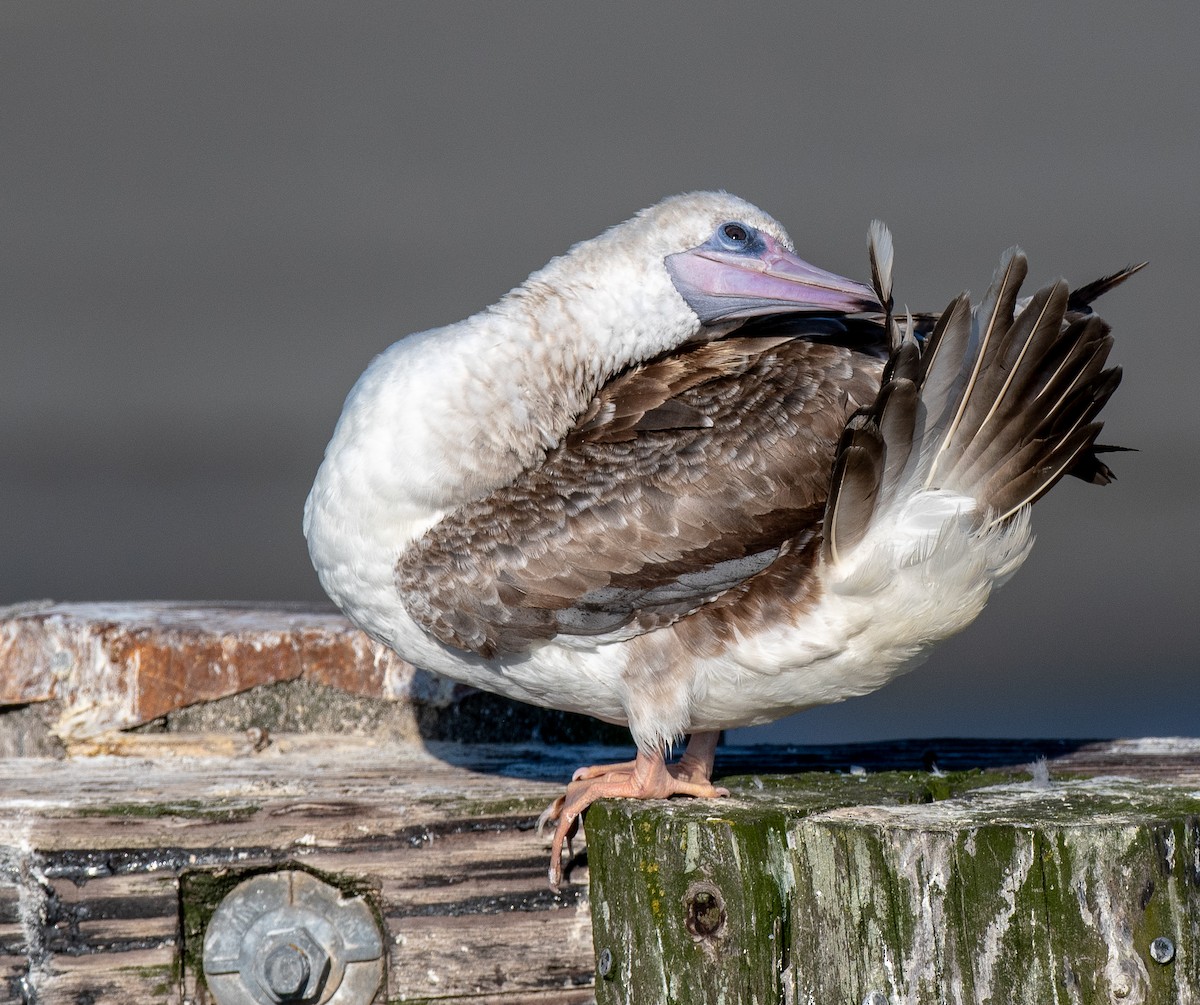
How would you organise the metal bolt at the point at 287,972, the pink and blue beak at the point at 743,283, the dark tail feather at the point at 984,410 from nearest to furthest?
the metal bolt at the point at 287,972 → the dark tail feather at the point at 984,410 → the pink and blue beak at the point at 743,283

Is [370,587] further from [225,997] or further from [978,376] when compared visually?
[978,376]

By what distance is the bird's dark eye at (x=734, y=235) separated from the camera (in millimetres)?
4324

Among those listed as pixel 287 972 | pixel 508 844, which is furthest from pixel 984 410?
pixel 287 972

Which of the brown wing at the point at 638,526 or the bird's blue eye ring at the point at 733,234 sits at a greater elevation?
the bird's blue eye ring at the point at 733,234

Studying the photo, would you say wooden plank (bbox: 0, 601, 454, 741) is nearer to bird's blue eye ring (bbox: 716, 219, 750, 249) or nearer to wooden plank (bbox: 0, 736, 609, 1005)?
wooden plank (bbox: 0, 736, 609, 1005)

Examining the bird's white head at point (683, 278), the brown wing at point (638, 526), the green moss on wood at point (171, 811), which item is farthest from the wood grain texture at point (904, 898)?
the bird's white head at point (683, 278)

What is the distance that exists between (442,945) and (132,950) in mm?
765

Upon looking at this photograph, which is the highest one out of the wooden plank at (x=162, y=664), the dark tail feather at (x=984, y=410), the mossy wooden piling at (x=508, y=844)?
the dark tail feather at (x=984, y=410)

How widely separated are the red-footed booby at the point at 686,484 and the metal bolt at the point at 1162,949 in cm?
120

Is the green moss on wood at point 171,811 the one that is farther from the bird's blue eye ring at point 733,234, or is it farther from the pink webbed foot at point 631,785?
the bird's blue eye ring at point 733,234

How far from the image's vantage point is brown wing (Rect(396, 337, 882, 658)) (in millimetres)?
3938

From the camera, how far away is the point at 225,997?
12.0 feet

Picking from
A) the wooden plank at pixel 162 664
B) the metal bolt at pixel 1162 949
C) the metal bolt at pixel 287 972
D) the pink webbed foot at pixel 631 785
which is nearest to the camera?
the metal bolt at pixel 1162 949

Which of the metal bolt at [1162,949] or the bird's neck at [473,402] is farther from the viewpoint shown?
the bird's neck at [473,402]
